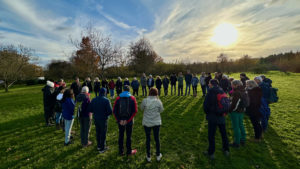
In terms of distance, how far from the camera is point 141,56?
3238 cm

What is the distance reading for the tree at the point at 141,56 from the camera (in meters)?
32.2

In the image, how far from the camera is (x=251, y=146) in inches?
167

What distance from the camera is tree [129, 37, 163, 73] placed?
1268 inches

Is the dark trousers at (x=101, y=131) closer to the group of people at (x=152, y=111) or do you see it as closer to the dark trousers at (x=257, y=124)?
the group of people at (x=152, y=111)

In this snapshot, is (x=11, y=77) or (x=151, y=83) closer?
(x=151, y=83)

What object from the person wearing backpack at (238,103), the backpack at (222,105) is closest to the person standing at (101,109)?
the backpack at (222,105)

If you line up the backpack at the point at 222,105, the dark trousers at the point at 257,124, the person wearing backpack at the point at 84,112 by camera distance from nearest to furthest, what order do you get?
the backpack at the point at 222,105, the person wearing backpack at the point at 84,112, the dark trousers at the point at 257,124

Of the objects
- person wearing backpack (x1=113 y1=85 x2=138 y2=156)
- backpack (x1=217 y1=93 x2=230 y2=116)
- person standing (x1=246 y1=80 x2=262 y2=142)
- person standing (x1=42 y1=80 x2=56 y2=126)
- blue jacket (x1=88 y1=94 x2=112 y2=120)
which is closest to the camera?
backpack (x1=217 y1=93 x2=230 y2=116)

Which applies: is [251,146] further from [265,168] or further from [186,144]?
[186,144]

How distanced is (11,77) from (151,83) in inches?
1105

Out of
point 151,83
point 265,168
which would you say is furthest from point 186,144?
point 151,83

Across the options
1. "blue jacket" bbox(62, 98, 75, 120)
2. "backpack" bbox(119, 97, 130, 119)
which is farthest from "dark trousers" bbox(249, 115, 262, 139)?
"blue jacket" bbox(62, 98, 75, 120)

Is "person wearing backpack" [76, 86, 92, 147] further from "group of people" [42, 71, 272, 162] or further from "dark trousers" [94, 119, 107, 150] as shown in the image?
"dark trousers" [94, 119, 107, 150]

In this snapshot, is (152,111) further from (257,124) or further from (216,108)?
(257,124)
